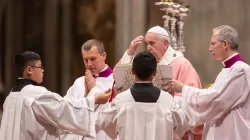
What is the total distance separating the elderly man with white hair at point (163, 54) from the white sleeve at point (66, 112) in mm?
836

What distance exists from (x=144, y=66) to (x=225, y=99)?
930mm

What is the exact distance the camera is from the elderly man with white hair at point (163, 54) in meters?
6.64

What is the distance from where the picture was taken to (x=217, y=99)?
5.84m

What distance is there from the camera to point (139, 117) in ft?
17.6

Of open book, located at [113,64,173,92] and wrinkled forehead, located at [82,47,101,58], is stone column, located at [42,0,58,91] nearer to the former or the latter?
wrinkled forehead, located at [82,47,101,58]

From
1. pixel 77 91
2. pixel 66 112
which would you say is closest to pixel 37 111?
pixel 66 112

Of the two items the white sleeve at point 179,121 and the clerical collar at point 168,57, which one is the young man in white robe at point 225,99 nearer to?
the white sleeve at point 179,121

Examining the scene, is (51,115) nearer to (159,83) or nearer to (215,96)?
(159,83)

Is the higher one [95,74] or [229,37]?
[229,37]

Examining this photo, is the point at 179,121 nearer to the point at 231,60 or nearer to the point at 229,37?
the point at 231,60

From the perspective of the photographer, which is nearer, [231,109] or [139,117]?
[139,117]

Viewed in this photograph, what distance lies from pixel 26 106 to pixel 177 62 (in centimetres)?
172

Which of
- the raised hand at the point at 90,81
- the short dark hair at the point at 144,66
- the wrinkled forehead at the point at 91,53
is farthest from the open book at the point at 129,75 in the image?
the wrinkled forehead at the point at 91,53

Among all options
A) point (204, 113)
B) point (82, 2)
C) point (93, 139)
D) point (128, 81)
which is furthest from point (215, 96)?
point (82, 2)
